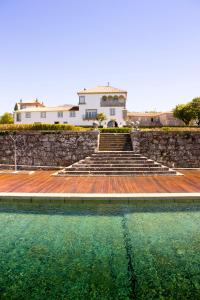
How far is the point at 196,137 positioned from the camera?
890 inches

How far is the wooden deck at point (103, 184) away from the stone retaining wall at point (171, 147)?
538 cm

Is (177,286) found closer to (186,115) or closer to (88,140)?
(88,140)

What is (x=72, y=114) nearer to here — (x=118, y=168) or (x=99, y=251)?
(x=118, y=168)

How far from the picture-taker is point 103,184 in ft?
48.2

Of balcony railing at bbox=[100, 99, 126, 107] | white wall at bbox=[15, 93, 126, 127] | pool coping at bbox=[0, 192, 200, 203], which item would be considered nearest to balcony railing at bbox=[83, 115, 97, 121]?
white wall at bbox=[15, 93, 126, 127]

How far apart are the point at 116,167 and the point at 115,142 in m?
5.48

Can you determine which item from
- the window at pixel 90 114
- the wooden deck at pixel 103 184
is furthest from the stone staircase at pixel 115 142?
the window at pixel 90 114

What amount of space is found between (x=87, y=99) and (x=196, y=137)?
108 ft

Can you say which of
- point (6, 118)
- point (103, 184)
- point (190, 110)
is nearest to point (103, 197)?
point (103, 184)

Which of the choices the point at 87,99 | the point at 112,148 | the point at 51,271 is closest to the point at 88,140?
the point at 112,148

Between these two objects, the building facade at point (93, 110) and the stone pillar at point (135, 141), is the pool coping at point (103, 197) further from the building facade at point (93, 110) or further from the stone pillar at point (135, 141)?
the building facade at point (93, 110)

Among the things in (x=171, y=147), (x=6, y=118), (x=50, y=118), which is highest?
(x=6, y=118)

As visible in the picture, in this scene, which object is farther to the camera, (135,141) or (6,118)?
(6,118)

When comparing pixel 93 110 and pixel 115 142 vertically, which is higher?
pixel 93 110
